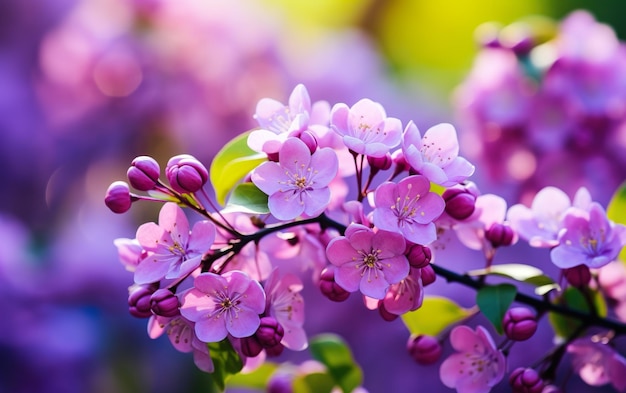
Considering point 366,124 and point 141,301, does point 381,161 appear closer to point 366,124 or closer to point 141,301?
point 366,124

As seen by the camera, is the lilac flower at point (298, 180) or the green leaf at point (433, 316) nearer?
the lilac flower at point (298, 180)

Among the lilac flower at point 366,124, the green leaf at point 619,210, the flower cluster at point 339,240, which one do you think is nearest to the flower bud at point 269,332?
the flower cluster at point 339,240

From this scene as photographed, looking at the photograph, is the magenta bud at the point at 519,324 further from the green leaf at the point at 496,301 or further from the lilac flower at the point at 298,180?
the lilac flower at the point at 298,180

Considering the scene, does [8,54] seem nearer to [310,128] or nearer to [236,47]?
[236,47]

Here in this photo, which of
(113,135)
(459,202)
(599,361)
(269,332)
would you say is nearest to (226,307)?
(269,332)

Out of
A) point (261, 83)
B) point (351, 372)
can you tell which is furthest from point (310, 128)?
point (261, 83)

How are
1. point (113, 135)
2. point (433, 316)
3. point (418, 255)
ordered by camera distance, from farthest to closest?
1. point (113, 135)
2. point (433, 316)
3. point (418, 255)

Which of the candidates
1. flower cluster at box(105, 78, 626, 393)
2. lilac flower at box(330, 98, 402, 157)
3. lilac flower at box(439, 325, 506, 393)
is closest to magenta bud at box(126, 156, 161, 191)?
flower cluster at box(105, 78, 626, 393)
